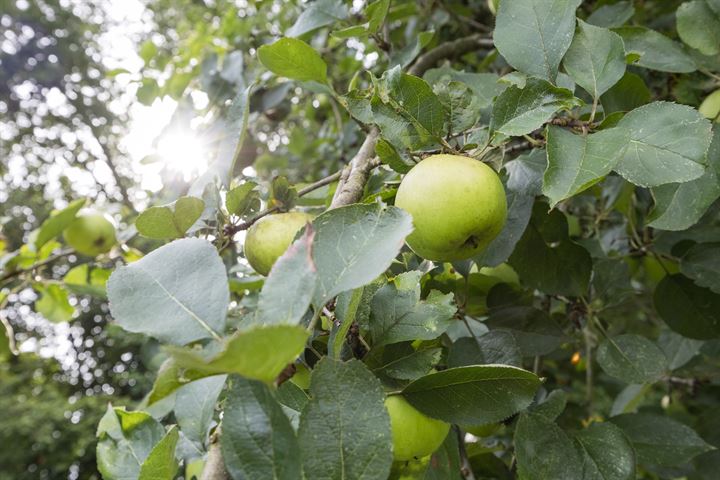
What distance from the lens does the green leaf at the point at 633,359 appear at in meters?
0.89

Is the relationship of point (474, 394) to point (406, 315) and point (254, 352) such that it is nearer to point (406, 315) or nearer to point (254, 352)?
point (406, 315)

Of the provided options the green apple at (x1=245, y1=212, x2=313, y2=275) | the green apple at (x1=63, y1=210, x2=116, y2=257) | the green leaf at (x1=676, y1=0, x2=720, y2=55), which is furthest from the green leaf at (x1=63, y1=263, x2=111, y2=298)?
the green leaf at (x1=676, y1=0, x2=720, y2=55)

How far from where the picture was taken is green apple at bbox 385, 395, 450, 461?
1.77 ft

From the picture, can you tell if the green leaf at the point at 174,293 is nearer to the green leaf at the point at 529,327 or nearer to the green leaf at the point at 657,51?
the green leaf at the point at 529,327

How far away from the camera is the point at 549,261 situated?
940mm

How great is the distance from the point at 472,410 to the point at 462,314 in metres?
0.30

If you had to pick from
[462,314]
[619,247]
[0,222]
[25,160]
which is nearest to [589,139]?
[462,314]

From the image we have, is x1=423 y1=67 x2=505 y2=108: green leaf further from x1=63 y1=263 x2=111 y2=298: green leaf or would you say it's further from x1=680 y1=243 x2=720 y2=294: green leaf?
x1=63 y1=263 x2=111 y2=298: green leaf

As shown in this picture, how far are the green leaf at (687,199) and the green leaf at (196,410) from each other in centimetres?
58

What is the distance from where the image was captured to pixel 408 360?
57cm

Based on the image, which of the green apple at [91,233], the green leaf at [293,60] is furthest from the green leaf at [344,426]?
the green apple at [91,233]

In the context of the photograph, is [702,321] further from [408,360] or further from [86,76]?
[86,76]

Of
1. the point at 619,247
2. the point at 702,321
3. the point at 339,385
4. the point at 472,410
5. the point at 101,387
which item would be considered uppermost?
the point at 339,385

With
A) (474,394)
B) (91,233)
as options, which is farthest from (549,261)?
(91,233)
